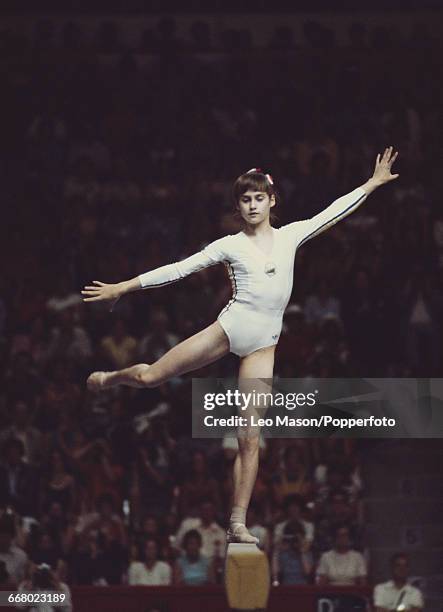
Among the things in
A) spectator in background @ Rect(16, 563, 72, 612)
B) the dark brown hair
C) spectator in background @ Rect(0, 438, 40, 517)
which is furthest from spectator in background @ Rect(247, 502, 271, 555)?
the dark brown hair

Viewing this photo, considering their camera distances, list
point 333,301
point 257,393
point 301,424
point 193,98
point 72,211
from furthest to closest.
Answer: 1. point 193,98
2. point 72,211
3. point 333,301
4. point 301,424
5. point 257,393

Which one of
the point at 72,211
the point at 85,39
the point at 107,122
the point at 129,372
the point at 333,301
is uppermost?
the point at 85,39

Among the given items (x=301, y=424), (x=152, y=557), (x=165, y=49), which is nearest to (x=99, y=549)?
(x=152, y=557)

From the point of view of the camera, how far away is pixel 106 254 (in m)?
15.4

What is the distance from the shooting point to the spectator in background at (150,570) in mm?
12766

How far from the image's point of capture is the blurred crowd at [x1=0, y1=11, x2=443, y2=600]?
13.1m

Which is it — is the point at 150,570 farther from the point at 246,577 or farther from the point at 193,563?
the point at 246,577

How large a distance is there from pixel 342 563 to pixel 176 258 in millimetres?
4247

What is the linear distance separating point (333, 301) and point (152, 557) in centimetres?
360

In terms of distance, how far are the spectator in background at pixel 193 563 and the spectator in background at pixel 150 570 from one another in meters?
0.10

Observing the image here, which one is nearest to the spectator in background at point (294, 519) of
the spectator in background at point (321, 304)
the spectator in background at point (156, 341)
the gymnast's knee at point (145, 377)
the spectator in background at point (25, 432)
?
the spectator in background at point (156, 341)

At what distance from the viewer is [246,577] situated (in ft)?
28.8

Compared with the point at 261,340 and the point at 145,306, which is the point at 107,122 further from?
the point at 261,340

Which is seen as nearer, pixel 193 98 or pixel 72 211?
pixel 72 211
